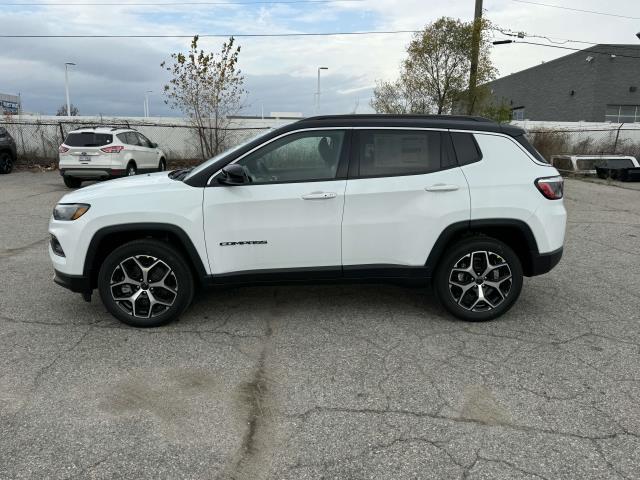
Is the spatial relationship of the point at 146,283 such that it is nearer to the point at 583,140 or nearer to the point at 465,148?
the point at 465,148

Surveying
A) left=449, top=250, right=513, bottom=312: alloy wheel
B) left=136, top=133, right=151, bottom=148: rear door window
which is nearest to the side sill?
left=449, top=250, right=513, bottom=312: alloy wheel

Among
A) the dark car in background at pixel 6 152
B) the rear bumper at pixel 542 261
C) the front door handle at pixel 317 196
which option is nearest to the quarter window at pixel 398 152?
the front door handle at pixel 317 196

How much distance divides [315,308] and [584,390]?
235 cm

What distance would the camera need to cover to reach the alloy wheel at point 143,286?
Result: 4.15m

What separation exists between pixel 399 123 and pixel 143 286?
2574 mm

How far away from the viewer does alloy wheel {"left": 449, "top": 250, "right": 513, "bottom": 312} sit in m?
4.30

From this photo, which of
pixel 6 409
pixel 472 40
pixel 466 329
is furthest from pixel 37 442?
pixel 472 40

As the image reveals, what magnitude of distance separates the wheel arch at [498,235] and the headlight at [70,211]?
2895 mm

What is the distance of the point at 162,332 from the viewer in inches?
165

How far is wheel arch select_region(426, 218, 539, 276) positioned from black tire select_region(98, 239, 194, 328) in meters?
2.11

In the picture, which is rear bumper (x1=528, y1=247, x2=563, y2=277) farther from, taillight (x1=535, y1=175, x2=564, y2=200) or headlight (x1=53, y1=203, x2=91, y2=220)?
headlight (x1=53, y1=203, x2=91, y2=220)

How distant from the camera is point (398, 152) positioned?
4238 millimetres

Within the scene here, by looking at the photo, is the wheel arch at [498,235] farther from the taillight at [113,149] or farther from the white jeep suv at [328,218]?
the taillight at [113,149]

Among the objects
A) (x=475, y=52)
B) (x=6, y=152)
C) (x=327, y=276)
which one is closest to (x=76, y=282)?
(x=327, y=276)
